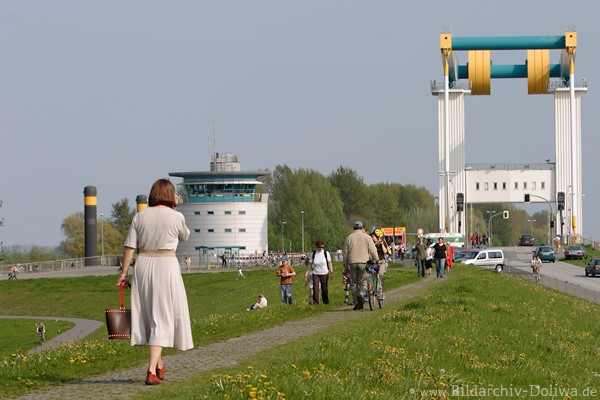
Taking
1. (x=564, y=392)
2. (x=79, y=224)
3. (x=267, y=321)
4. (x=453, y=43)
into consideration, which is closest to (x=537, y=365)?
(x=564, y=392)

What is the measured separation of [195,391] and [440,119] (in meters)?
97.6

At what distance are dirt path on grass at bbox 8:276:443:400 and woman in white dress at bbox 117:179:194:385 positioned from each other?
Result: 20.0 inches

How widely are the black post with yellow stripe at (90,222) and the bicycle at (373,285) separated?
3718 inches

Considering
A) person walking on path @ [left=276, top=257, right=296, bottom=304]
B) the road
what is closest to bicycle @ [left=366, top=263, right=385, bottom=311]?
person walking on path @ [left=276, top=257, right=296, bottom=304]

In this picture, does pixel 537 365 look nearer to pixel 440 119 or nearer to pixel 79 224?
pixel 440 119

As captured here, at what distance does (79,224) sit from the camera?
16862 centimetres

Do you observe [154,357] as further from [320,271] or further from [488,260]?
[488,260]

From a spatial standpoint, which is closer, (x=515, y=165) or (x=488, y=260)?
(x=488, y=260)

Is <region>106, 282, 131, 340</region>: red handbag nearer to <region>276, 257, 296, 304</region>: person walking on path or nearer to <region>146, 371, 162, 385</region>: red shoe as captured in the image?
<region>146, 371, 162, 385</region>: red shoe

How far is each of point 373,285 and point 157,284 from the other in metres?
13.1

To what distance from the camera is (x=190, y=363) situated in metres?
14.3

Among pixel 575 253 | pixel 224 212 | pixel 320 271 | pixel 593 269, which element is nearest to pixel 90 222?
pixel 224 212

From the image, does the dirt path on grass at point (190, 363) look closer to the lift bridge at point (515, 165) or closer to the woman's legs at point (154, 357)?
the woman's legs at point (154, 357)

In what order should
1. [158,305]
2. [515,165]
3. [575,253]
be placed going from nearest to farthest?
[158,305] → [575,253] → [515,165]
